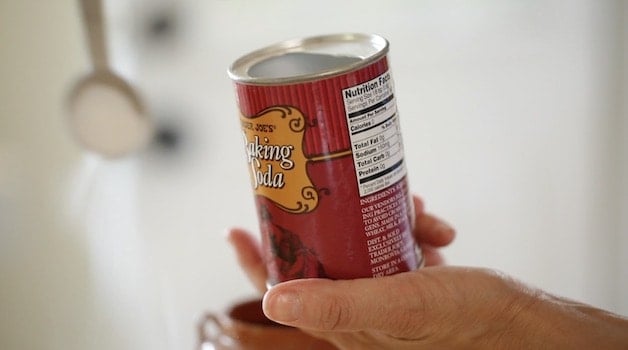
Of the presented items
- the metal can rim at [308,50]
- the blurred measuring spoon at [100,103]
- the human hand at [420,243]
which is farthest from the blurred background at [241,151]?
the metal can rim at [308,50]

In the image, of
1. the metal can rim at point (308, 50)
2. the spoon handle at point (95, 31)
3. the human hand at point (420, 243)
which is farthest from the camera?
the spoon handle at point (95, 31)

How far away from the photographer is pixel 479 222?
1.23 meters

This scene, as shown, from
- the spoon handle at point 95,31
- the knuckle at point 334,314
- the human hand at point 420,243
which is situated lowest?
the human hand at point 420,243

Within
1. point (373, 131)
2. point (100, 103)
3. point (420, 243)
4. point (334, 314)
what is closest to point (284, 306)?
point (334, 314)

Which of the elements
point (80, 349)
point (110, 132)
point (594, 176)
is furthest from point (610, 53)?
point (80, 349)

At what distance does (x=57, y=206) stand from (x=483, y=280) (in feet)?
2.06

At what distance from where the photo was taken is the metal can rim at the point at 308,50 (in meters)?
0.54

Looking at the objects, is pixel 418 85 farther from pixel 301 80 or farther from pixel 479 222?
pixel 301 80

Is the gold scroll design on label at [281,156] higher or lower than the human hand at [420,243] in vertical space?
higher

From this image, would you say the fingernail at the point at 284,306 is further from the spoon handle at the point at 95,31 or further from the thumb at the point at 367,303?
the spoon handle at the point at 95,31

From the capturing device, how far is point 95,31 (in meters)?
1.04

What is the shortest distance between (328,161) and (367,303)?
4.4 inches

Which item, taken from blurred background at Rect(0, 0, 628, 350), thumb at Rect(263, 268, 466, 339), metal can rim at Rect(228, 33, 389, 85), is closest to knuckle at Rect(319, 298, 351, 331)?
thumb at Rect(263, 268, 466, 339)

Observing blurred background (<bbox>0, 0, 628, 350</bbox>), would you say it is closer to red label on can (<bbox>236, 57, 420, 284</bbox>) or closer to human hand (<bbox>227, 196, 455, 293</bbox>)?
human hand (<bbox>227, 196, 455, 293</bbox>)
